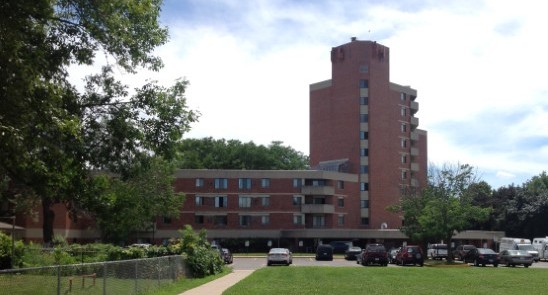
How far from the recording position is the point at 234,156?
111750mm

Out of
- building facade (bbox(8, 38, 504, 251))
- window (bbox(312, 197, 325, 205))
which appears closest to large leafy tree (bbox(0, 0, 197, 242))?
building facade (bbox(8, 38, 504, 251))

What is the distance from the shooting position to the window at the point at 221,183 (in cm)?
9031

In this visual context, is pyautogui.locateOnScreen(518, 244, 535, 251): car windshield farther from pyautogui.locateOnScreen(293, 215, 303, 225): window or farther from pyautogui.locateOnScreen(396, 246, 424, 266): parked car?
pyautogui.locateOnScreen(293, 215, 303, 225): window

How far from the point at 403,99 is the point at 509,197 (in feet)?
75.3

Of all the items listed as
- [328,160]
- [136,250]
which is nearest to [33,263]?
[136,250]

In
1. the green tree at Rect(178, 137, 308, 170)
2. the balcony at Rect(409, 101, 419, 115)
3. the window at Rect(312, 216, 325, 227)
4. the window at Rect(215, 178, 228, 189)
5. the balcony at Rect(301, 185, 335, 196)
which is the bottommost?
the window at Rect(312, 216, 325, 227)

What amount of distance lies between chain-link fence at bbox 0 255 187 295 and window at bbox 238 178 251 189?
65100 millimetres

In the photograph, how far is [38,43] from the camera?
1227 cm

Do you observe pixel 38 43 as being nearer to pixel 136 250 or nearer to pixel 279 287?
pixel 279 287

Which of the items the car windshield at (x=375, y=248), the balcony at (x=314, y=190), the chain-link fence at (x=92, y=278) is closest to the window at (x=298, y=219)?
the balcony at (x=314, y=190)

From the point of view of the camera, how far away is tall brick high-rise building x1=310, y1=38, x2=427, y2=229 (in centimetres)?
10112

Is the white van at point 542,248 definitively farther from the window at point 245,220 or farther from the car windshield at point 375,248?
the window at point 245,220

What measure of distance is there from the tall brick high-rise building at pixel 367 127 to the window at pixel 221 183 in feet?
59.9

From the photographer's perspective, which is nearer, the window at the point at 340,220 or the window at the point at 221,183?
the window at the point at 221,183
